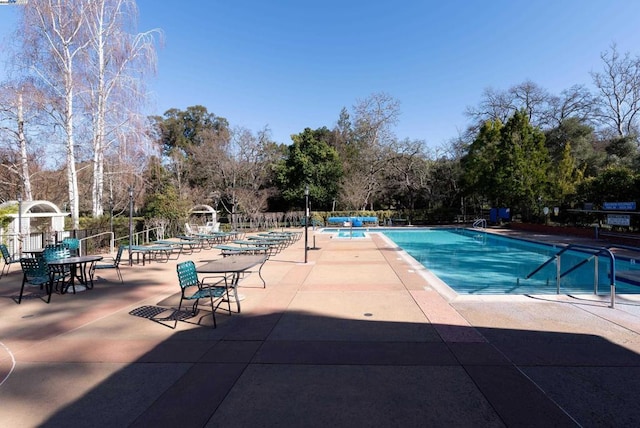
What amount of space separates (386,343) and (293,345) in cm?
115

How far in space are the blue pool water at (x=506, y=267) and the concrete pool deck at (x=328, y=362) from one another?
2.64m

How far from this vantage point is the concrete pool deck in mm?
2865

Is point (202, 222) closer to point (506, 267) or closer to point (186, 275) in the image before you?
point (506, 267)

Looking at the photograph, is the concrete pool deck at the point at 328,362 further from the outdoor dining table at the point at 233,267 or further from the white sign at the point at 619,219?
the white sign at the point at 619,219

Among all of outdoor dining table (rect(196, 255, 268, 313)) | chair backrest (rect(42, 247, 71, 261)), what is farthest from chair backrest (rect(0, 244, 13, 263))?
outdoor dining table (rect(196, 255, 268, 313))

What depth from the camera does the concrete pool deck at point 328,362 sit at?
2.87 m

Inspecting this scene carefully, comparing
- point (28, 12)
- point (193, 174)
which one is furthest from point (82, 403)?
point (193, 174)

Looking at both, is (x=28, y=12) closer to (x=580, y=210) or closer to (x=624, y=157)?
(x=580, y=210)

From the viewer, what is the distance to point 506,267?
12.3 metres

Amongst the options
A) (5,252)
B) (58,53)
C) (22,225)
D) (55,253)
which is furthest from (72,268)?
(58,53)

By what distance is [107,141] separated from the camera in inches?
676

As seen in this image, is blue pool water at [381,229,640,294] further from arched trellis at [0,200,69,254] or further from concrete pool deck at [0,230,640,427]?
arched trellis at [0,200,69,254]

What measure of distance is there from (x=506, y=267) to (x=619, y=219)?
30.1 ft

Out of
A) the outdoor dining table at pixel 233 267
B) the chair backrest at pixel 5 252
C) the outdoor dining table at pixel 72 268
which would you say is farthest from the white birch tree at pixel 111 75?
the outdoor dining table at pixel 233 267
